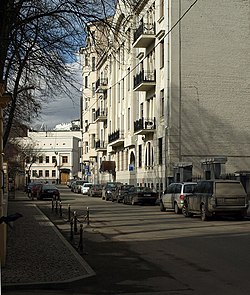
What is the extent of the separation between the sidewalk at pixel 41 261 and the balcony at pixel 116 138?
43594 millimetres

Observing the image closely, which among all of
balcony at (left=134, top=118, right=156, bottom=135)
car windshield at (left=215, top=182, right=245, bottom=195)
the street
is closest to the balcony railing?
balcony at (left=134, top=118, right=156, bottom=135)

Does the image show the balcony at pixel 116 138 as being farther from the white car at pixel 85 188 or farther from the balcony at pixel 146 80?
the balcony at pixel 146 80

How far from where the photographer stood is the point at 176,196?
29.9 metres

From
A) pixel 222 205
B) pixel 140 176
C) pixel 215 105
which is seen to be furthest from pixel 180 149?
pixel 222 205

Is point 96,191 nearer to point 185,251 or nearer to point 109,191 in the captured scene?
point 109,191

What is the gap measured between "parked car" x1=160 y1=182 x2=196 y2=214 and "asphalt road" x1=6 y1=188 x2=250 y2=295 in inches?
218

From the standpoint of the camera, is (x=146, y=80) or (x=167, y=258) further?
(x=146, y=80)

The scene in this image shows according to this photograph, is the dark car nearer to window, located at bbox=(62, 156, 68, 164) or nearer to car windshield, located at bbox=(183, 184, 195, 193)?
car windshield, located at bbox=(183, 184, 195, 193)

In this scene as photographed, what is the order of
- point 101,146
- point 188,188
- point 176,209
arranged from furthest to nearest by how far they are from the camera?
point 101,146, point 176,209, point 188,188

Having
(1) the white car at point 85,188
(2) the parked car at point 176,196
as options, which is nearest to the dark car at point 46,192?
(1) the white car at point 85,188

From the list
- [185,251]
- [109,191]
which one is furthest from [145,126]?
[185,251]

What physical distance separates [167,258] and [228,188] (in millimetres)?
11322

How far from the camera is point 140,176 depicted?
52812mm

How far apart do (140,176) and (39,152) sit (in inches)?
2299
